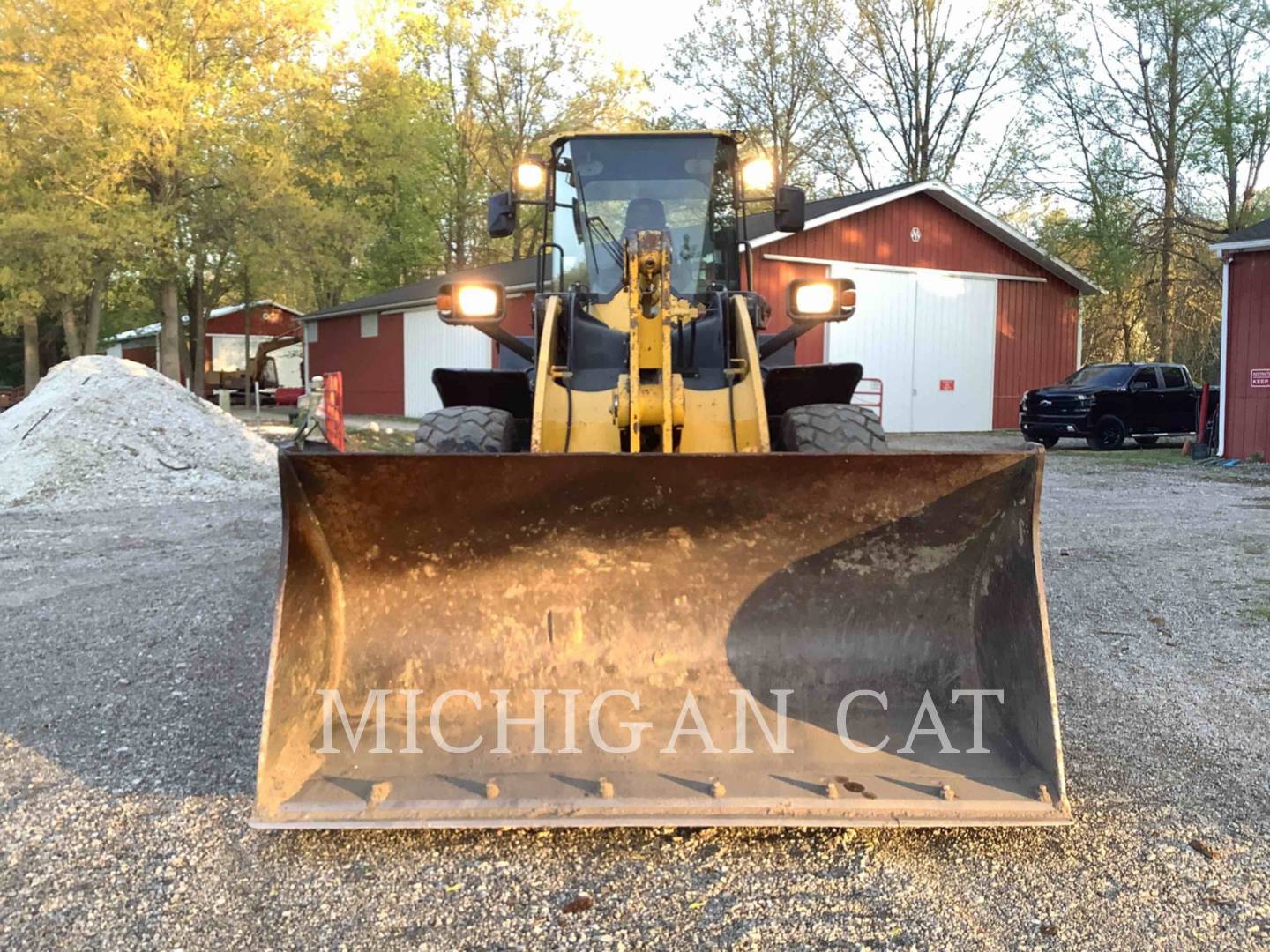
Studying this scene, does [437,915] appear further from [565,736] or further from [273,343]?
[273,343]

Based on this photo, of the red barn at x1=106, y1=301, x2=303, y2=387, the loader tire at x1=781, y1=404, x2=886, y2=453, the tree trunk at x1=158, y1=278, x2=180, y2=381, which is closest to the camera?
the loader tire at x1=781, y1=404, x2=886, y2=453

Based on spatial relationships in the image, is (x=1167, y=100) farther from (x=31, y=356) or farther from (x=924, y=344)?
(x=31, y=356)

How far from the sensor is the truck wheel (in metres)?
17.4

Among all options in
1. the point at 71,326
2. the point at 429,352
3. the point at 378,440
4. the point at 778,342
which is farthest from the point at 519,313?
the point at 778,342

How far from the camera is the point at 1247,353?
1485 centimetres

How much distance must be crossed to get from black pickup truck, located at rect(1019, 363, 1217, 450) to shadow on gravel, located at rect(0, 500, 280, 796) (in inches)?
557

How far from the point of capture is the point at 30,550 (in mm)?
7668

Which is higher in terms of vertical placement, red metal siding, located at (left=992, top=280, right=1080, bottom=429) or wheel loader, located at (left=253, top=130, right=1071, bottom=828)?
red metal siding, located at (left=992, top=280, right=1080, bottom=429)

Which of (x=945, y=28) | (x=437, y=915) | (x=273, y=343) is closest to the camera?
(x=437, y=915)

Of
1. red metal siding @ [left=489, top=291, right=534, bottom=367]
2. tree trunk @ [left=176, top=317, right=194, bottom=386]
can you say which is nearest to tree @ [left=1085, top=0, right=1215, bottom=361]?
red metal siding @ [left=489, top=291, right=534, bottom=367]

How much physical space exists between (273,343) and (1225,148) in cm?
2968

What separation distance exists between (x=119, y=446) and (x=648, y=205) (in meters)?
8.62

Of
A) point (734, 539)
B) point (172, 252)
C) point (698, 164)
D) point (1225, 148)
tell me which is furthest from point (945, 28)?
point (734, 539)

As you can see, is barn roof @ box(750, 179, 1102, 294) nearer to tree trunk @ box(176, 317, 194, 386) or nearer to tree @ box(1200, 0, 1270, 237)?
tree @ box(1200, 0, 1270, 237)
